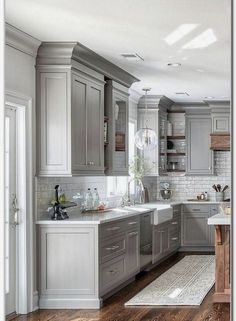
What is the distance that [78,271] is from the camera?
17.5ft

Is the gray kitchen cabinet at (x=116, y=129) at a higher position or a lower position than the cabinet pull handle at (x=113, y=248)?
higher

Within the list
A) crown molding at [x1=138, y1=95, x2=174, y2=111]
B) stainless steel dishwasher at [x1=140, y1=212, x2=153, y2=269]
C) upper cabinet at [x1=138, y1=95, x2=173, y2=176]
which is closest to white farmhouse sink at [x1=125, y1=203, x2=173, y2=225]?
stainless steel dishwasher at [x1=140, y1=212, x2=153, y2=269]

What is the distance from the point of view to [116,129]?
22.8 feet

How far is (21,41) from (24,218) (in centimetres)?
153

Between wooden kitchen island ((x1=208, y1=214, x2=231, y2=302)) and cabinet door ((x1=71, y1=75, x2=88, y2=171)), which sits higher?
cabinet door ((x1=71, y1=75, x2=88, y2=171))

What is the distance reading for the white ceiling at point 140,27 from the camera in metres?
4.07

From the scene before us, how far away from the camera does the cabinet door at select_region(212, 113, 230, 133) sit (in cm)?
952

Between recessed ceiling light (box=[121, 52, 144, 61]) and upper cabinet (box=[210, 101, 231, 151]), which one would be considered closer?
recessed ceiling light (box=[121, 52, 144, 61])

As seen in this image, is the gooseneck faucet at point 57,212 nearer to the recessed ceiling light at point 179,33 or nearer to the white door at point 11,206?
the white door at point 11,206

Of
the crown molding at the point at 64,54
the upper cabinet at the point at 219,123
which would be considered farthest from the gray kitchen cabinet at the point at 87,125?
the upper cabinet at the point at 219,123

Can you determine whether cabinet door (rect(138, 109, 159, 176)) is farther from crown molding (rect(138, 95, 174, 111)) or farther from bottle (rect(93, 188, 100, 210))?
bottle (rect(93, 188, 100, 210))

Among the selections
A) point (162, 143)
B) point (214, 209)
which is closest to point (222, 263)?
point (214, 209)

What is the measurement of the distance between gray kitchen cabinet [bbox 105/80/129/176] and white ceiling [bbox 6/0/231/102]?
13.2 inches

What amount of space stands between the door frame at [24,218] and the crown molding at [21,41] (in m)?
0.43
